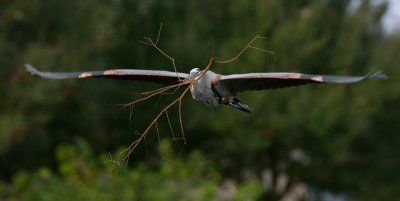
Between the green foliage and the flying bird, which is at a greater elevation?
the flying bird

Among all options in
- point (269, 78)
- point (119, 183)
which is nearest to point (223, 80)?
point (269, 78)

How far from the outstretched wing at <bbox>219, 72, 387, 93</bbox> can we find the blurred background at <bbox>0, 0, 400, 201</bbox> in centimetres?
1166

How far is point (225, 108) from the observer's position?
2398 centimetres

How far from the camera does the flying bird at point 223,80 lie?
16.6ft

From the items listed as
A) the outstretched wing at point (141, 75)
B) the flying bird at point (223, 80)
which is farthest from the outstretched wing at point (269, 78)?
the outstretched wing at point (141, 75)

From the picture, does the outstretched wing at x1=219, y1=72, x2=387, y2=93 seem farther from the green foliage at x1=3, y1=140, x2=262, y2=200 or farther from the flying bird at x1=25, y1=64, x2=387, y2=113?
the green foliage at x1=3, y1=140, x2=262, y2=200

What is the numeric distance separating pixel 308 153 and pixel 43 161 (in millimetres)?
7381

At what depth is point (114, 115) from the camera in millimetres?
24250

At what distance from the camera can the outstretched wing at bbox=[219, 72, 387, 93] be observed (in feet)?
16.8

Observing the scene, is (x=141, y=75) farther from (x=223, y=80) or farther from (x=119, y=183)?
(x=119, y=183)

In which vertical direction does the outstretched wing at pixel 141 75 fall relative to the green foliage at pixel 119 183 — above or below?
above

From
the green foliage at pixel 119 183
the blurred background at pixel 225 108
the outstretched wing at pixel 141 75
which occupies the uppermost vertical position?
the outstretched wing at pixel 141 75

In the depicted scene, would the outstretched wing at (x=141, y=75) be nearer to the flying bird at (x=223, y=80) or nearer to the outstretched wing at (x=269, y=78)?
the flying bird at (x=223, y=80)

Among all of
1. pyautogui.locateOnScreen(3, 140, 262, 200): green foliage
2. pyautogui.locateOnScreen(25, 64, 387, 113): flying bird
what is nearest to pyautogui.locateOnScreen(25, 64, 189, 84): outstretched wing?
pyautogui.locateOnScreen(25, 64, 387, 113): flying bird
